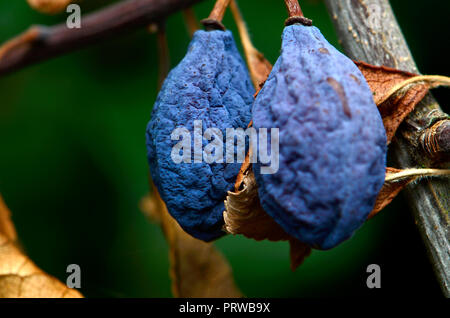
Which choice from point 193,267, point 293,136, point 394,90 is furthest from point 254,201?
point 193,267

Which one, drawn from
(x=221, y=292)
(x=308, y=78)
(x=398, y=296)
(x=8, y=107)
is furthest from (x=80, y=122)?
(x=398, y=296)

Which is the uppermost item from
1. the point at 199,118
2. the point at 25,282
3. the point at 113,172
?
the point at 113,172

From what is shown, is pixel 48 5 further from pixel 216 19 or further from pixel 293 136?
pixel 293 136

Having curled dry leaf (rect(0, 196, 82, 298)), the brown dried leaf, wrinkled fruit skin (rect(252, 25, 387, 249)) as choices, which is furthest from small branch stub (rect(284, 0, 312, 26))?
curled dry leaf (rect(0, 196, 82, 298))

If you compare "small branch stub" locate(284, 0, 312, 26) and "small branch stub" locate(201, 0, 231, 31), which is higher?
"small branch stub" locate(201, 0, 231, 31)

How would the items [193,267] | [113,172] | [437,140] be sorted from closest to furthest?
[437,140] < [193,267] < [113,172]

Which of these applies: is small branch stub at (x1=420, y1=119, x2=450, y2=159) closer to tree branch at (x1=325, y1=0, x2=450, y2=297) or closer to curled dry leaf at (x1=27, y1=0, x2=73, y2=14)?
tree branch at (x1=325, y1=0, x2=450, y2=297)
